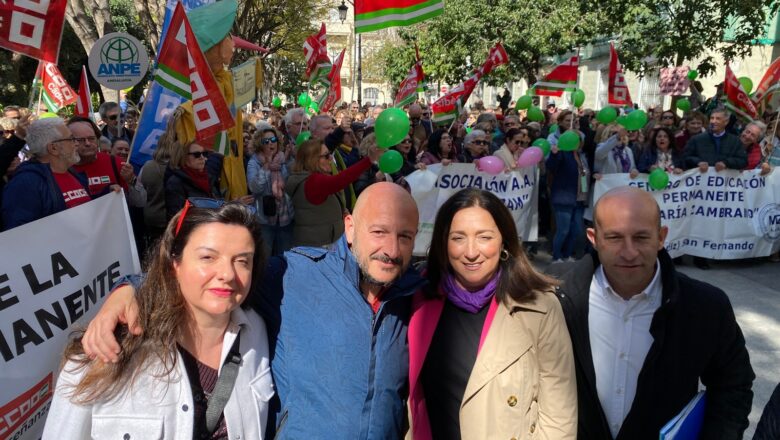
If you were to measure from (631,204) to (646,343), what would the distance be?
516 millimetres

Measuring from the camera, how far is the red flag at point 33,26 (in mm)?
3740

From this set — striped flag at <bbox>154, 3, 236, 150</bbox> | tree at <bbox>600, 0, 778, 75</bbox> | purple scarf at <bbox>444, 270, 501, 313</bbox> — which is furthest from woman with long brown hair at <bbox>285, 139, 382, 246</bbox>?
tree at <bbox>600, 0, 778, 75</bbox>

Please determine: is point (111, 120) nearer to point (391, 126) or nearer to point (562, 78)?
point (391, 126)

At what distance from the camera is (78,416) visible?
1.70 m

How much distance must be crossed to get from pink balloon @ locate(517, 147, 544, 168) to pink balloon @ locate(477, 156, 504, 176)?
0.28 meters

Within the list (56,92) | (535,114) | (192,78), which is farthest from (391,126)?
(56,92)

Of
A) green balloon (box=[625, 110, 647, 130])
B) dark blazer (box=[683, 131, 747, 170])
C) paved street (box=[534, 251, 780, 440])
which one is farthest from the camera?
green balloon (box=[625, 110, 647, 130])

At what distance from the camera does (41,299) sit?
2.62 m

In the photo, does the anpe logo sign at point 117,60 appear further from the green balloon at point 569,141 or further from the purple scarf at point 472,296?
the purple scarf at point 472,296

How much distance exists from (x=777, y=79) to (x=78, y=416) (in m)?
10.2

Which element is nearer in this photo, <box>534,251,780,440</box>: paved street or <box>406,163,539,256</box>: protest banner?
<box>534,251,780,440</box>: paved street

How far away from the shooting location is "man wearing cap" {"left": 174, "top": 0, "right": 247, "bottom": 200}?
505 centimetres

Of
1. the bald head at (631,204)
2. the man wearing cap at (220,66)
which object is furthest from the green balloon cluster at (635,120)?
the bald head at (631,204)

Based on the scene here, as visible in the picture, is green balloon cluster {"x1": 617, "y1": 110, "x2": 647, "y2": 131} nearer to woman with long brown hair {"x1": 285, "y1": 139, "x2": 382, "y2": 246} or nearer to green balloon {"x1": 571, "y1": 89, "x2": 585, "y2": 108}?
green balloon {"x1": 571, "y1": 89, "x2": 585, "y2": 108}
